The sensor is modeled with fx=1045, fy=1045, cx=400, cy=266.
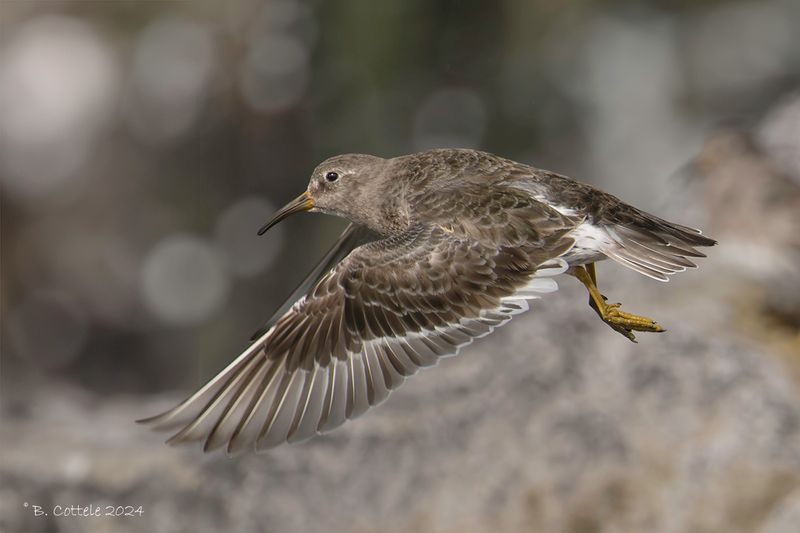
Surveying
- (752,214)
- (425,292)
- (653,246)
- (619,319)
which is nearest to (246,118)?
(752,214)

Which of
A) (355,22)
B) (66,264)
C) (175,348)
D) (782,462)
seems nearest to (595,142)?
(355,22)

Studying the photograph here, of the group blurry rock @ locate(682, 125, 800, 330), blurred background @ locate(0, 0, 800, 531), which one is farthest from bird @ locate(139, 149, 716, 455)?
blurred background @ locate(0, 0, 800, 531)

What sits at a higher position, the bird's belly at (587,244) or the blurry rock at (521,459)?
the bird's belly at (587,244)

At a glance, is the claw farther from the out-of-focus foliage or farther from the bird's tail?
the out-of-focus foliage

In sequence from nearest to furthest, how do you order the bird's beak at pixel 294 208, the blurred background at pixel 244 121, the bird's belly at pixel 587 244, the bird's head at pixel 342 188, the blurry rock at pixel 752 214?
the bird's belly at pixel 587 244
the bird's head at pixel 342 188
the bird's beak at pixel 294 208
the blurry rock at pixel 752 214
the blurred background at pixel 244 121

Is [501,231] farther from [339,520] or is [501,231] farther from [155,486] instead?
[155,486]

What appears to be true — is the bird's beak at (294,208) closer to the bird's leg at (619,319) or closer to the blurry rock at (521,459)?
the blurry rock at (521,459)

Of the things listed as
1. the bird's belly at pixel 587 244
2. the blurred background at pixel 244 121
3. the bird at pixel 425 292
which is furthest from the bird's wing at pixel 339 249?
the blurred background at pixel 244 121
